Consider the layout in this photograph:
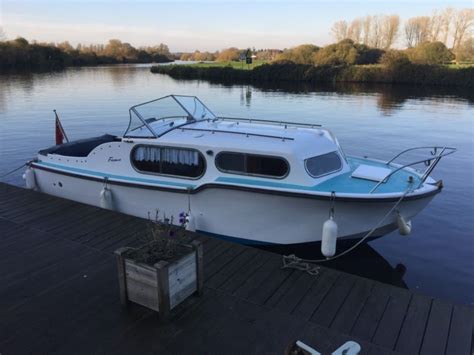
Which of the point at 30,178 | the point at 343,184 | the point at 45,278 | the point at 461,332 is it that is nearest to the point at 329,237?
the point at 343,184

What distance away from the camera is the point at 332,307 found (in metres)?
4.88

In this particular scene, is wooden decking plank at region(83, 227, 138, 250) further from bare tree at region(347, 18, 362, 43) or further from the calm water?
bare tree at region(347, 18, 362, 43)

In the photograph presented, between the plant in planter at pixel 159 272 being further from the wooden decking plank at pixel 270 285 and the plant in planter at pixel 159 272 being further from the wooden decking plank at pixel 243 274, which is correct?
the wooden decking plank at pixel 270 285

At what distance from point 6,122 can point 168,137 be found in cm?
1855

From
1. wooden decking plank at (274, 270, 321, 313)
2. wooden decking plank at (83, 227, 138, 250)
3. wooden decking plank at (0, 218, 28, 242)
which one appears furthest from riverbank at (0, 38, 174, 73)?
wooden decking plank at (274, 270, 321, 313)

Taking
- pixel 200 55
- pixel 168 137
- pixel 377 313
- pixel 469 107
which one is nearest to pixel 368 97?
pixel 469 107

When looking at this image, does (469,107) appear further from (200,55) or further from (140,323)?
(200,55)

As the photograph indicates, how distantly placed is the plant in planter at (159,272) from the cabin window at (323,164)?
11.7 feet

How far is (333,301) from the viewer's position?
500 centimetres

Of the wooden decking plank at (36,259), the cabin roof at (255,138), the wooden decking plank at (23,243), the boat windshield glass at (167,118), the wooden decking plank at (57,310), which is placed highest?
the boat windshield glass at (167,118)

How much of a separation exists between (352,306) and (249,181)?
10.6ft

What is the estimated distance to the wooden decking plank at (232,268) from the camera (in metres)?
5.37

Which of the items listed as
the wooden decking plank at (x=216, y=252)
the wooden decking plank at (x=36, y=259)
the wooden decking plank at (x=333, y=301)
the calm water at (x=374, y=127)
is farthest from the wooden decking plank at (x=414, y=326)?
the wooden decking plank at (x=36, y=259)

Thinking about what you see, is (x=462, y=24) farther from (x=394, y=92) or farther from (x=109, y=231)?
(x=109, y=231)
